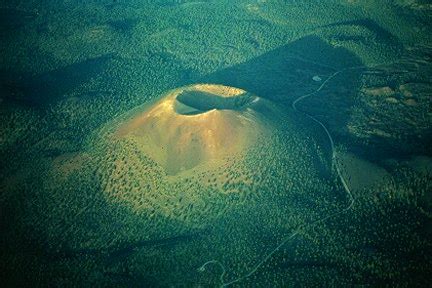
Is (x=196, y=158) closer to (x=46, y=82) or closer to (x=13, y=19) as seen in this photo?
(x=46, y=82)

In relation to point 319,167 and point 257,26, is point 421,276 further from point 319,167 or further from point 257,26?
point 257,26

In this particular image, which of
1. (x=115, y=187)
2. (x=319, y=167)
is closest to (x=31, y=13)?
(x=115, y=187)

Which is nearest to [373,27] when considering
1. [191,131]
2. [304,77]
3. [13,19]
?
[304,77]

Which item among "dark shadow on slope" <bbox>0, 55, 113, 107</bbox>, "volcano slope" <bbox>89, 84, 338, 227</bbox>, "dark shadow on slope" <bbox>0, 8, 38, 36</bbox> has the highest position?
"dark shadow on slope" <bbox>0, 8, 38, 36</bbox>

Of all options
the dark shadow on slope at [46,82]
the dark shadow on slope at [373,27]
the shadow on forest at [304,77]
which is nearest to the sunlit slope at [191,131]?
the shadow on forest at [304,77]

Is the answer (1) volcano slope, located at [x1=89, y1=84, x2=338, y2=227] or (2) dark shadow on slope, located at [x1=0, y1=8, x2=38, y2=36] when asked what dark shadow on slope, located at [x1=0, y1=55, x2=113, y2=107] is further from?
(2) dark shadow on slope, located at [x1=0, y1=8, x2=38, y2=36]

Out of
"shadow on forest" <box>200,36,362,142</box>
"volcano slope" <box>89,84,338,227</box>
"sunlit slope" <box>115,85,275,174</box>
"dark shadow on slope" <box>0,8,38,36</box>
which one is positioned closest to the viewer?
"volcano slope" <box>89,84,338,227</box>

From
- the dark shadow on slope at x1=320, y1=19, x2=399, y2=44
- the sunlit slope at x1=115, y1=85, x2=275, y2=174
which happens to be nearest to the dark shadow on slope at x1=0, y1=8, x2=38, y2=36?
the sunlit slope at x1=115, y1=85, x2=275, y2=174

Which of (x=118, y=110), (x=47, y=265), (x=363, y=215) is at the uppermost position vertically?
(x=118, y=110)
